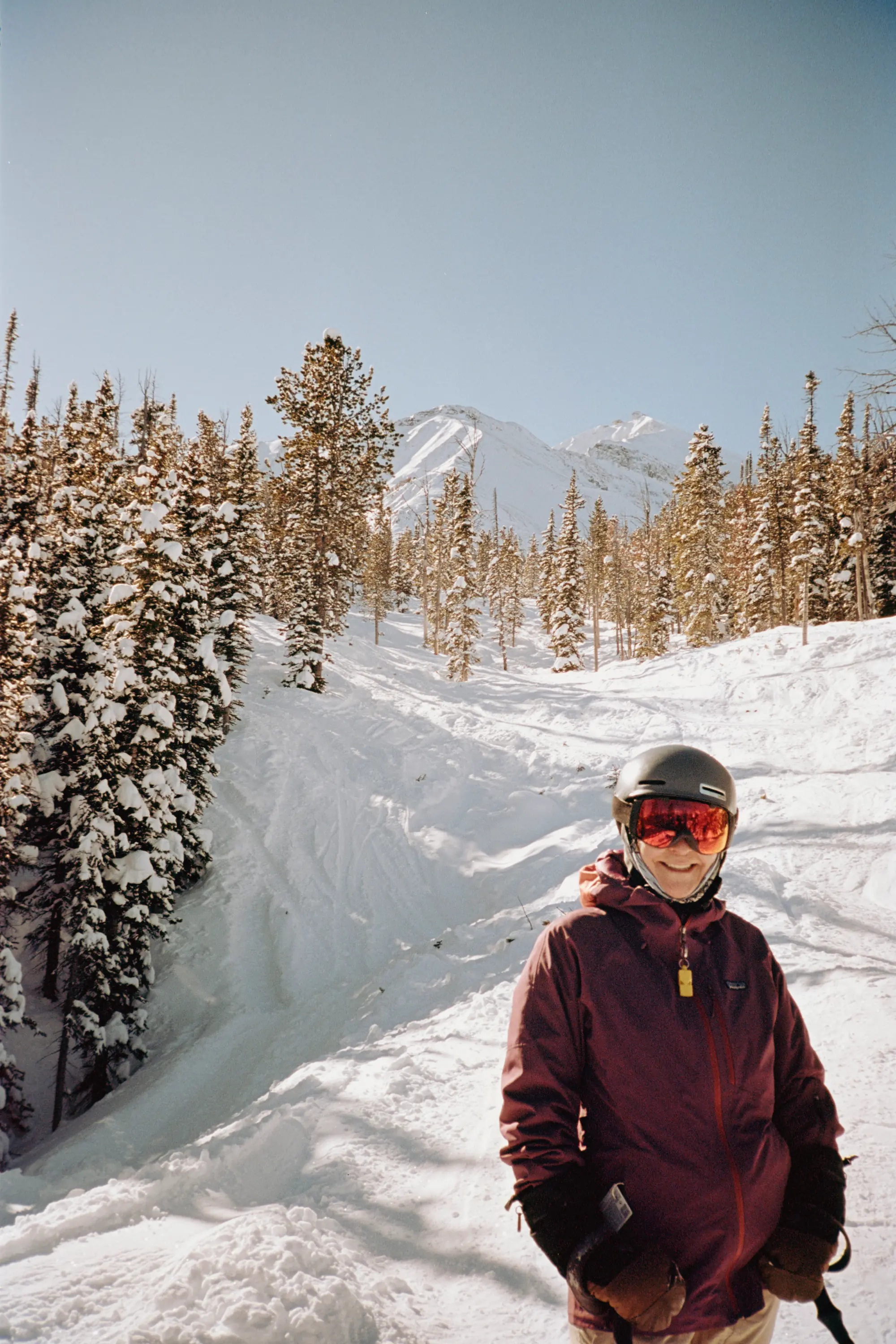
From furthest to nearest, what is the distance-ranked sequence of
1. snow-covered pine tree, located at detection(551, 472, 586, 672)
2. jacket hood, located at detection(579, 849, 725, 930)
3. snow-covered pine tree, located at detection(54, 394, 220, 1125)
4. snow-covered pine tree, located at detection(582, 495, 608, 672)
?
snow-covered pine tree, located at detection(582, 495, 608, 672)
snow-covered pine tree, located at detection(551, 472, 586, 672)
snow-covered pine tree, located at detection(54, 394, 220, 1125)
jacket hood, located at detection(579, 849, 725, 930)

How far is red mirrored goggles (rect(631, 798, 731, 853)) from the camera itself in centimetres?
266

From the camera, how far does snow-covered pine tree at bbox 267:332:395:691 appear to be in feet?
74.6

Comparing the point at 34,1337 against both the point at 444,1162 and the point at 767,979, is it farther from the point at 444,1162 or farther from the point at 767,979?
the point at 767,979

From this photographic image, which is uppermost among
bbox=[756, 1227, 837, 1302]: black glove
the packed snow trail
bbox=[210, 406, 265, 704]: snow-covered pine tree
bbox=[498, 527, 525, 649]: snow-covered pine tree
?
bbox=[498, 527, 525, 649]: snow-covered pine tree

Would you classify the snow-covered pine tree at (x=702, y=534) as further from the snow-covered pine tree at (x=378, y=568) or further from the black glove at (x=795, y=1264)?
the black glove at (x=795, y=1264)

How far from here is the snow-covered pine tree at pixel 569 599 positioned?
4466 cm

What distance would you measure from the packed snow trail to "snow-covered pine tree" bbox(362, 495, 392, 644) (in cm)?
2808

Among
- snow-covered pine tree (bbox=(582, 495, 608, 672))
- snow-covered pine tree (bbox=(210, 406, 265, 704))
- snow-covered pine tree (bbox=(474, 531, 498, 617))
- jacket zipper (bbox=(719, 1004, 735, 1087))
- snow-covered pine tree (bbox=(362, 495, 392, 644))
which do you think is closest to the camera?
jacket zipper (bbox=(719, 1004, 735, 1087))

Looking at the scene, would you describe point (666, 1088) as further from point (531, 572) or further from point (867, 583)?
point (531, 572)

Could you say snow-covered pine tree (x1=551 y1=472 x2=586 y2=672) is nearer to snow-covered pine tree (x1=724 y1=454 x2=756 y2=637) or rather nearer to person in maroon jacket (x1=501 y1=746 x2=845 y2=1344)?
snow-covered pine tree (x1=724 y1=454 x2=756 y2=637)

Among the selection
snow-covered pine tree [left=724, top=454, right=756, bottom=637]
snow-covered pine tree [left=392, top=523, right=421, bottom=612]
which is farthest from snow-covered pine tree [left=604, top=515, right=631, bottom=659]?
snow-covered pine tree [left=392, top=523, right=421, bottom=612]

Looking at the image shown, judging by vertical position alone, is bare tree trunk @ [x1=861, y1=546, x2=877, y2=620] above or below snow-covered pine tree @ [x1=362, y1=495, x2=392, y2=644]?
below

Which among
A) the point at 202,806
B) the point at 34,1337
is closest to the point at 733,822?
the point at 34,1337

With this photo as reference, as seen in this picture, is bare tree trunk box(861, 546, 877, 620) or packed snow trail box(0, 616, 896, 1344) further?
bare tree trunk box(861, 546, 877, 620)
